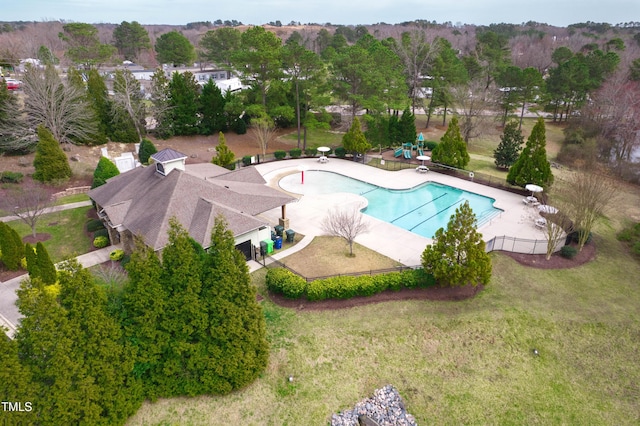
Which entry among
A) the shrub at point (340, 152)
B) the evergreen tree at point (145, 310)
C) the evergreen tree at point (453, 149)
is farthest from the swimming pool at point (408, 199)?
the evergreen tree at point (145, 310)

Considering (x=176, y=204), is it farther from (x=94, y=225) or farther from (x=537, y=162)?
(x=537, y=162)

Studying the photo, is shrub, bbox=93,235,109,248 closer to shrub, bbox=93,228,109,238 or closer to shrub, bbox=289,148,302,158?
shrub, bbox=93,228,109,238

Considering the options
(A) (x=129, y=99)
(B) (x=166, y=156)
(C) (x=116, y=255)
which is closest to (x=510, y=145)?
(B) (x=166, y=156)

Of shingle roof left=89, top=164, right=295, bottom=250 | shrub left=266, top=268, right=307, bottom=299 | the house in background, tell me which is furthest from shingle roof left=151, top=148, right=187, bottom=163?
shrub left=266, top=268, right=307, bottom=299

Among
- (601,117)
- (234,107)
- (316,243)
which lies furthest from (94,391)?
(601,117)

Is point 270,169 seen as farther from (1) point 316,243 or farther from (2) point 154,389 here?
(2) point 154,389
